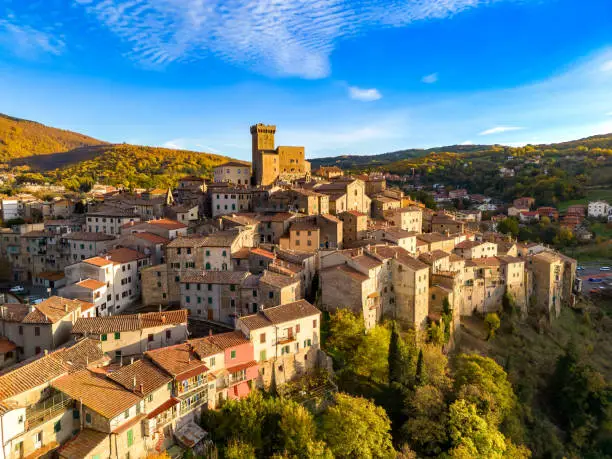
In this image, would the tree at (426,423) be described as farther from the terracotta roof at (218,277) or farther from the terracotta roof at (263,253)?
the terracotta roof at (263,253)

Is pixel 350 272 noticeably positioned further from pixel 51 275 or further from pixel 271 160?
pixel 271 160

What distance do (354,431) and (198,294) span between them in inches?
762

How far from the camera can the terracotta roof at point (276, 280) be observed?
124 ft

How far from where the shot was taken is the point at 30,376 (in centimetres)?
2425

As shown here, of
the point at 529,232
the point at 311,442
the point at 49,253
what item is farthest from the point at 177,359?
the point at 529,232

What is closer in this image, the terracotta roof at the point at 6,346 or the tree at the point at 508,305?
the terracotta roof at the point at 6,346

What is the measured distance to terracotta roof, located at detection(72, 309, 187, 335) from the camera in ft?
103

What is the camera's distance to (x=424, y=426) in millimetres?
32469

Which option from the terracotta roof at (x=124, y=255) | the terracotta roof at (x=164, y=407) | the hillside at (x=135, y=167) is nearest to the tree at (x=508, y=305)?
the terracotta roof at (x=164, y=407)

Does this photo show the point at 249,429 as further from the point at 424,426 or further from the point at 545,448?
the point at 545,448

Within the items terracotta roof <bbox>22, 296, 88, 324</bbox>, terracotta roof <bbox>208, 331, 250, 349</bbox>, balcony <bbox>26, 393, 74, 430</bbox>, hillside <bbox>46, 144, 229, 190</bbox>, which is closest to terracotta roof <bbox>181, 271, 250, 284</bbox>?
terracotta roof <bbox>208, 331, 250, 349</bbox>

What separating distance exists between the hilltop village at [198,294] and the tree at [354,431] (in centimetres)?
621

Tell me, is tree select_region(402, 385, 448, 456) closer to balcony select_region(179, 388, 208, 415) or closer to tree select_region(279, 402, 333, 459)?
tree select_region(279, 402, 333, 459)

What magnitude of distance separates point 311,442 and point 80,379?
46.2ft
